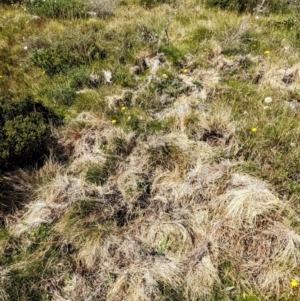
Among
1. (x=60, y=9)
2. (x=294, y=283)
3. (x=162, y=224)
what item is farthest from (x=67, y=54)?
(x=294, y=283)

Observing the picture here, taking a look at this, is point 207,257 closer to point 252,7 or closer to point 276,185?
point 276,185

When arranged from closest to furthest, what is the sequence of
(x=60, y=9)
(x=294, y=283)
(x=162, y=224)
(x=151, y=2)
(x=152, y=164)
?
(x=294, y=283)
(x=162, y=224)
(x=152, y=164)
(x=60, y=9)
(x=151, y=2)

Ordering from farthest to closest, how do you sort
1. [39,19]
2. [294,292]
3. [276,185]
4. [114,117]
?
[39,19]
[114,117]
[276,185]
[294,292]

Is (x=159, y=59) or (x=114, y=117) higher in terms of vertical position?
(x=159, y=59)

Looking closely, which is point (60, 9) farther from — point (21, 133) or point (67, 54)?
point (21, 133)

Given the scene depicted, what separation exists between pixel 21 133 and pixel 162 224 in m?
2.35

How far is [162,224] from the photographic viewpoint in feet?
12.1

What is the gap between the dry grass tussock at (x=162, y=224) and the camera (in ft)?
10.6

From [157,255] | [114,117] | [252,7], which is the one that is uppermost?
[252,7]

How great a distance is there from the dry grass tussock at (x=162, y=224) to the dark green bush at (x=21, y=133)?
337 mm

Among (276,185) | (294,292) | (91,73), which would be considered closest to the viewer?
(294,292)

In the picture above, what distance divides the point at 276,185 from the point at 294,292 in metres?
1.25

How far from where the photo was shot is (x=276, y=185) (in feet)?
12.8

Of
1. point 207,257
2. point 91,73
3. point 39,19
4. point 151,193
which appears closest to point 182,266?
point 207,257
